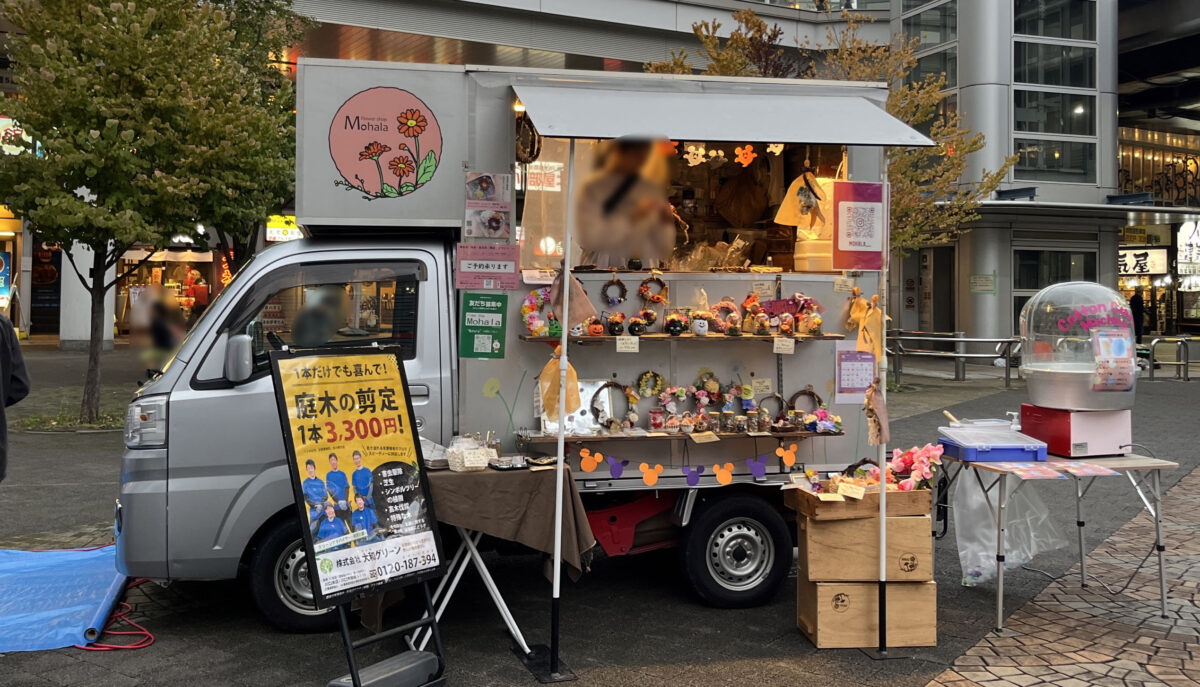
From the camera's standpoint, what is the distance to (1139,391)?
17500 mm

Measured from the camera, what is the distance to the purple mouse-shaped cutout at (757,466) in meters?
5.41

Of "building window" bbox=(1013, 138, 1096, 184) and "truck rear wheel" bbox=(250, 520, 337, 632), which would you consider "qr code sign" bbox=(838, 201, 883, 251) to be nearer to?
"truck rear wheel" bbox=(250, 520, 337, 632)

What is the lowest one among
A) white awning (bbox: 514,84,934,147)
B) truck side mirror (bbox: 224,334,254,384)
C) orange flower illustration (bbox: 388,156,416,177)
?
truck side mirror (bbox: 224,334,254,384)

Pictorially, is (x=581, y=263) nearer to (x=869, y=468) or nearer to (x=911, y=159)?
(x=869, y=468)

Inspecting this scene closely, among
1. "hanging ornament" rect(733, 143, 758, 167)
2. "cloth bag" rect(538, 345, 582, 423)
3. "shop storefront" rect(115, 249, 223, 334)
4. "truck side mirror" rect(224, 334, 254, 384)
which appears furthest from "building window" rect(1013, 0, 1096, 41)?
"truck side mirror" rect(224, 334, 254, 384)

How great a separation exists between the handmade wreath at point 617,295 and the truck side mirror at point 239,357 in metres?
1.95

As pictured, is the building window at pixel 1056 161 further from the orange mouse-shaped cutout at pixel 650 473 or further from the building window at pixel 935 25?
the orange mouse-shaped cutout at pixel 650 473

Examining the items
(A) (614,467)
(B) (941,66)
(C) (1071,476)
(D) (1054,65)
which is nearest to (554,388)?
(A) (614,467)

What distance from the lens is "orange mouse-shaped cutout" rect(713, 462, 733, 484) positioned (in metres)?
5.33

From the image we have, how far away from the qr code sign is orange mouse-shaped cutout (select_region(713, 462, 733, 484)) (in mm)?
1415

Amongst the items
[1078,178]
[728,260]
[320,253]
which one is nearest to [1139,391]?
[1078,178]

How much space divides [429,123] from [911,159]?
12964 millimetres

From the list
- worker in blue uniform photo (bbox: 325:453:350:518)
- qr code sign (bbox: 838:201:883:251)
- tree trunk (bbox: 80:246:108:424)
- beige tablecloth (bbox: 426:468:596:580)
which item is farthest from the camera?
tree trunk (bbox: 80:246:108:424)

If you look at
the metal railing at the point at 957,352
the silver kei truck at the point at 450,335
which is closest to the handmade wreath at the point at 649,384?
the silver kei truck at the point at 450,335
